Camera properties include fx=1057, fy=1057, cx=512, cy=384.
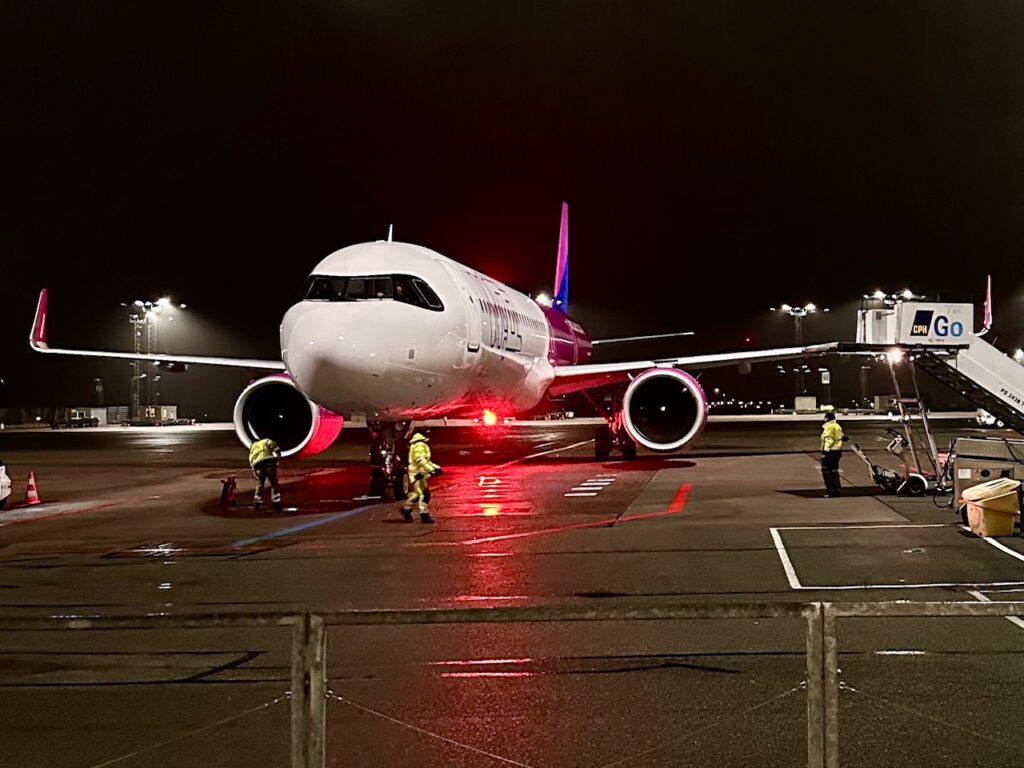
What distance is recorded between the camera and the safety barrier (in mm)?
3797

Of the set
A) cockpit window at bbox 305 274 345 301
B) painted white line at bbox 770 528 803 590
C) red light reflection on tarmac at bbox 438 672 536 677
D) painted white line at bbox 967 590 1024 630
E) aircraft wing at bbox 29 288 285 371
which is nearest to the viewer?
red light reflection on tarmac at bbox 438 672 536 677

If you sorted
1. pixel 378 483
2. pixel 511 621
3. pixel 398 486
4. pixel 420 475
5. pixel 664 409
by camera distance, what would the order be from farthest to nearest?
1. pixel 664 409
2. pixel 378 483
3. pixel 398 486
4. pixel 420 475
5. pixel 511 621

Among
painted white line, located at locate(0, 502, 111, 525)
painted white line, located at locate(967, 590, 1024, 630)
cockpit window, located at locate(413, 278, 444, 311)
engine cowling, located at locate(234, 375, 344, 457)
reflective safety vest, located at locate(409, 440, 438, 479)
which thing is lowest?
painted white line, located at locate(0, 502, 111, 525)

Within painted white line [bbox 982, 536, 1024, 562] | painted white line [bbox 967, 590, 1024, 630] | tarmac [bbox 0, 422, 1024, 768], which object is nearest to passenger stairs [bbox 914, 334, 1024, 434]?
tarmac [bbox 0, 422, 1024, 768]

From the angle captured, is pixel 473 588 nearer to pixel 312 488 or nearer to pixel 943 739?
pixel 943 739

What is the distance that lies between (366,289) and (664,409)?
9.60m

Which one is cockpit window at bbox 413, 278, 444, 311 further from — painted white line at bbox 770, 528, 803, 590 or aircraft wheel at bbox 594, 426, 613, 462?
aircraft wheel at bbox 594, 426, 613, 462

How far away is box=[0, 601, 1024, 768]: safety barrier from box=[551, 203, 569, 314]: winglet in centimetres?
3405

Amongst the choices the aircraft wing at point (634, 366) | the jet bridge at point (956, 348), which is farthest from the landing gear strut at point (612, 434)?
the jet bridge at point (956, 348)

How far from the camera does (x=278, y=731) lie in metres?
5.52

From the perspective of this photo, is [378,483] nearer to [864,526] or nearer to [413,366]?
[413,366]

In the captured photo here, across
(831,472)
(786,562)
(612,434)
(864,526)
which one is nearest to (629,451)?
(612,434)

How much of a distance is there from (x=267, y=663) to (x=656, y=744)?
2.92 meters

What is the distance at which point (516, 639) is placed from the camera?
24.9 feet
